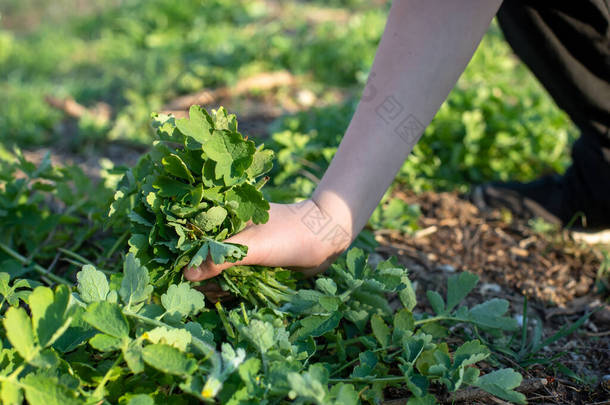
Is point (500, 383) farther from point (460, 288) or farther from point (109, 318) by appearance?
point (109, 318)

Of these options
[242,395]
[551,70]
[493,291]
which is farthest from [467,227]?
[242,395]

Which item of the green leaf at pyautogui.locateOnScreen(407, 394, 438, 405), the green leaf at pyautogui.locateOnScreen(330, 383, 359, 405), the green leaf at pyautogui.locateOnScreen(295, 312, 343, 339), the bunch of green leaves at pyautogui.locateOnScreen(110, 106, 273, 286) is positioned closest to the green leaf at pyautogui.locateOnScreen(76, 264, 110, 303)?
the bunch of green leaves at pyautogui.locateOnScreen(110, 106, 273, 286)

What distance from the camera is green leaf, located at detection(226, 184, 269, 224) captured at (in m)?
1.33

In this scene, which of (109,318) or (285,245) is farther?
(285,245)

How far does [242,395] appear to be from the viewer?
1.09m

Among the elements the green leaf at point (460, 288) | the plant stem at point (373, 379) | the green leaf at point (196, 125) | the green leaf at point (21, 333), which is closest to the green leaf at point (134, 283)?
the green leaf at point (21, 333)

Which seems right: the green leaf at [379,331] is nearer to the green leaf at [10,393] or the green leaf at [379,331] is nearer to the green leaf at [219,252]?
the green leaf at [219,252]

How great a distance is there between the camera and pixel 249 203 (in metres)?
1.35

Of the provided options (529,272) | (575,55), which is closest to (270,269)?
(529,272)

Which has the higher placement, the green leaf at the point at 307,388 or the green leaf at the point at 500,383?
the green leaf at the point at 500,383

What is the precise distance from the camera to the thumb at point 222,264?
1.36 meters

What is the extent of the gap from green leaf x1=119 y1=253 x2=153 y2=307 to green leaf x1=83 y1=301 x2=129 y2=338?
0.09 meters

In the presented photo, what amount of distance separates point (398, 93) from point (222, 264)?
2.23ft

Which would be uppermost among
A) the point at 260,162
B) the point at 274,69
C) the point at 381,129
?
the point at 381,129
